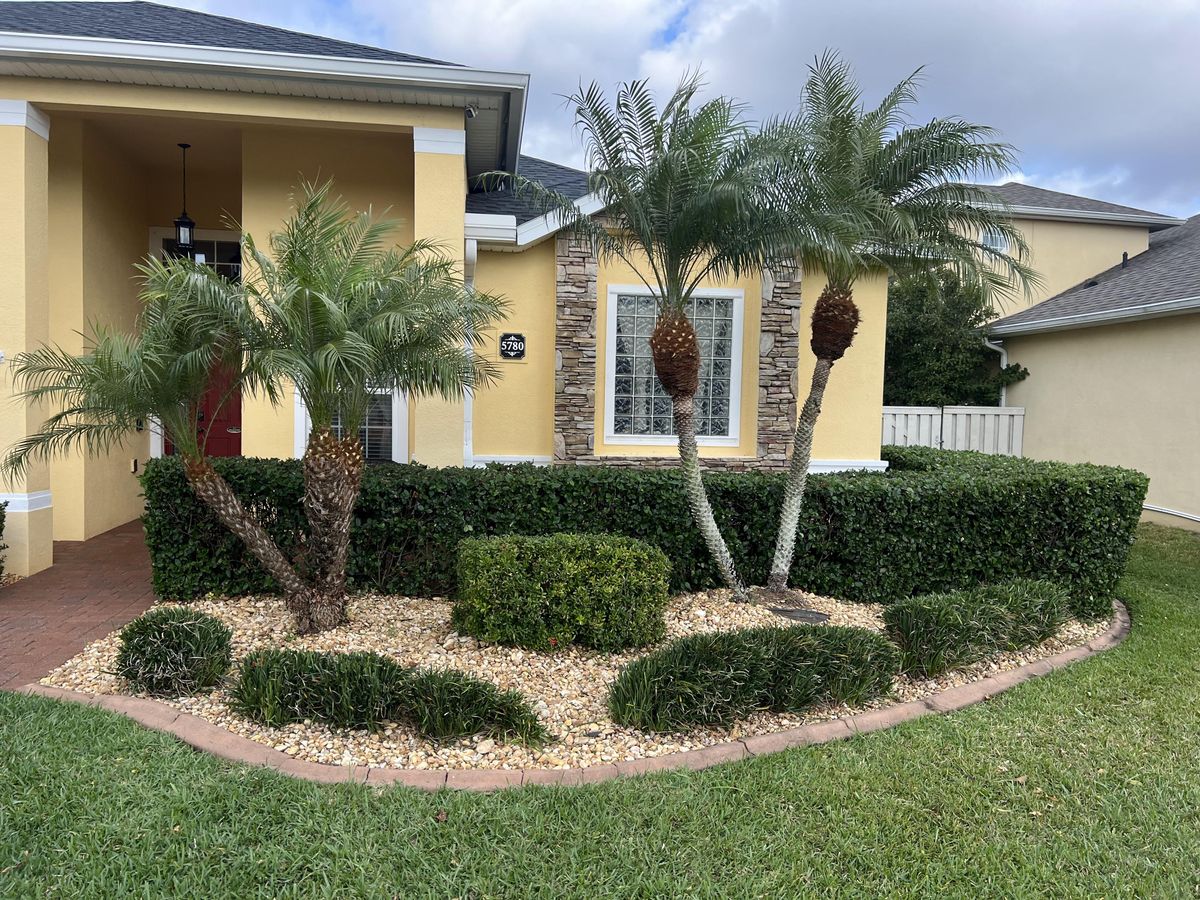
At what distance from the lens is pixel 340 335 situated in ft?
14.3

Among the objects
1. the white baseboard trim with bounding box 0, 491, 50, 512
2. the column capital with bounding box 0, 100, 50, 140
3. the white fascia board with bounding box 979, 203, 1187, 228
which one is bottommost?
the white baseboard trim with bounding box 0, 491, 50, 512

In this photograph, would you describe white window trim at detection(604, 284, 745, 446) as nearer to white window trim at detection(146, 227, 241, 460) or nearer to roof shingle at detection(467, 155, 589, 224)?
roof shingle at detection(467, 155, 589, 224)

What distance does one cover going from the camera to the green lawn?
2574mm

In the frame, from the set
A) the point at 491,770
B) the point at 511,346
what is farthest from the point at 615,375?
the point at 491,770

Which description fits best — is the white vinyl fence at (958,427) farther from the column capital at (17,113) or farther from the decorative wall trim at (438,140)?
the column capital at (17,113)

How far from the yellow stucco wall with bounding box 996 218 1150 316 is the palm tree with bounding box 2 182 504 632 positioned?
16.7 metres

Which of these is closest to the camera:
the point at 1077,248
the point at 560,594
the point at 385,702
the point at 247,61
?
the point at 385,702

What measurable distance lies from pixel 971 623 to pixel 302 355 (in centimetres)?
482

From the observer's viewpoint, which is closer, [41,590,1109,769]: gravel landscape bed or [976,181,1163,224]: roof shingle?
[41,590,1109,769]: gravel landscape bed

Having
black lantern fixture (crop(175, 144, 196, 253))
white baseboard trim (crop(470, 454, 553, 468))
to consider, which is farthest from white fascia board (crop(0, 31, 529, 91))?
white baseboard trim (crop(470, 454, 553, 468))

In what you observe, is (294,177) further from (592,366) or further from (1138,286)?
(1138,286)

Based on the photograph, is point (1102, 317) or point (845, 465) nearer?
point (845, 465)

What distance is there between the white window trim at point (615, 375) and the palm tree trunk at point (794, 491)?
2.49 m

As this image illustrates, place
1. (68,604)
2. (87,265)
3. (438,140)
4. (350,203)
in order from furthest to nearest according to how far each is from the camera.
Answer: (350,203)
(87,265)
(438,140)
(68,604)
